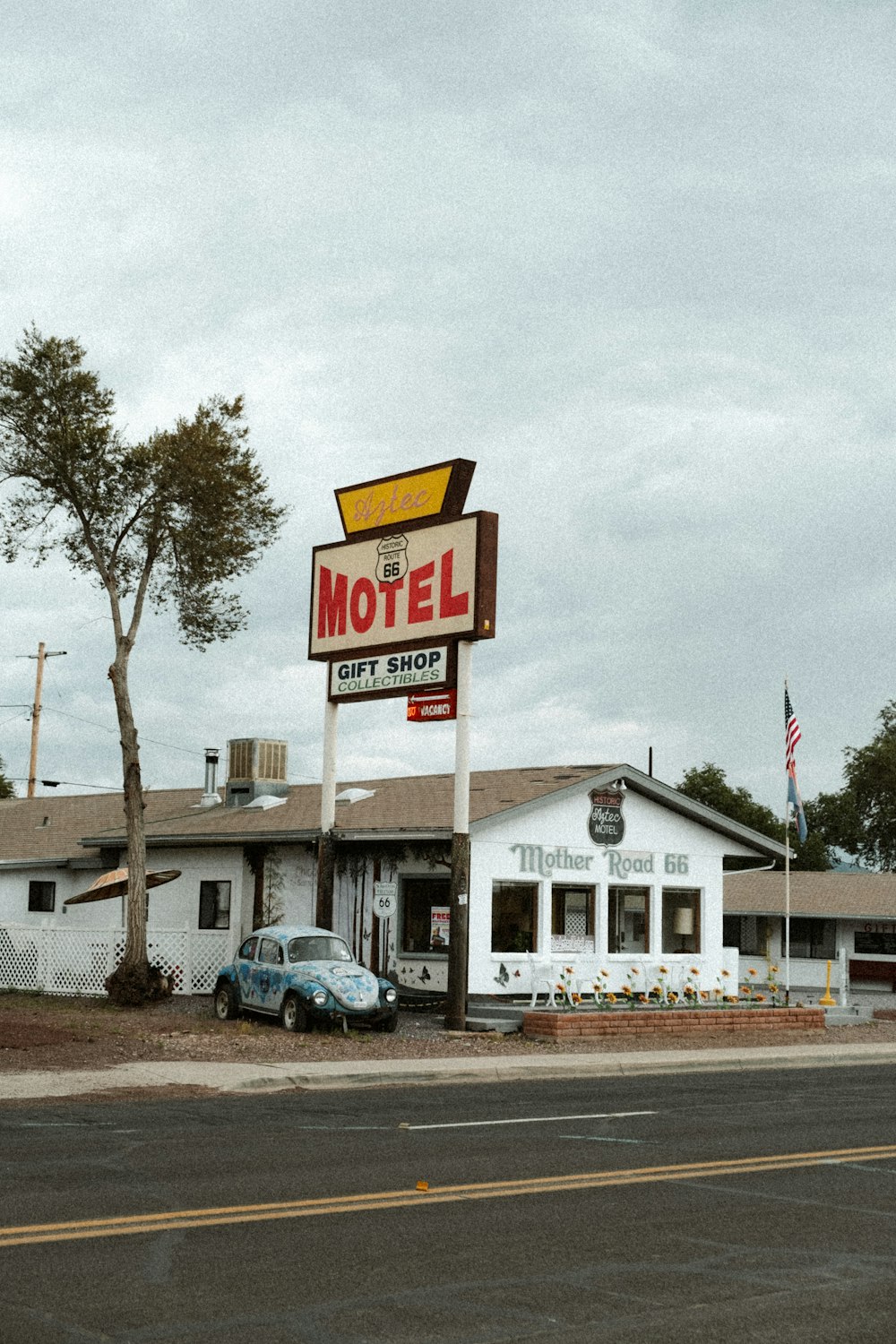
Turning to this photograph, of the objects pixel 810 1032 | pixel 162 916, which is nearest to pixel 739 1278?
pixel 810 1032

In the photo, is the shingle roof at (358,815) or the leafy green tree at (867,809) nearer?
the shingle roof at (358,815)

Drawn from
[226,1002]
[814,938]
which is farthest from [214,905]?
A: [814,938]

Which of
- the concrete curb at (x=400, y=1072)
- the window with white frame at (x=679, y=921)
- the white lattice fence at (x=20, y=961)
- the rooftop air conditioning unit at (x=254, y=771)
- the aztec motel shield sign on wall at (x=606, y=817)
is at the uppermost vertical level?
the rooftop air conditioning unit at (x=254, y=771)

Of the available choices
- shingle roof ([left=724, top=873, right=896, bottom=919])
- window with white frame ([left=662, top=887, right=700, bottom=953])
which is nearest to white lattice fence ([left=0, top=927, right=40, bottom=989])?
window with white frame ([left=662, top=887, right=700, bottom=953])

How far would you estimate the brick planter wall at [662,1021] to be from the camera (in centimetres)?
2416

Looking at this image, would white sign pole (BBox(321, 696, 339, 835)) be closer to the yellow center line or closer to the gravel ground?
the gravel ground

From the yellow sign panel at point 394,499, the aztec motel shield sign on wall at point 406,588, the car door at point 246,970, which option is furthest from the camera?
the yellow sign panel at point 394,499

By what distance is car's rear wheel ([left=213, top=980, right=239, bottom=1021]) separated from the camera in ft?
79.5

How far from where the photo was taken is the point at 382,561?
26266mm

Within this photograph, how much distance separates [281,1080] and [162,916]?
15839 millimetres

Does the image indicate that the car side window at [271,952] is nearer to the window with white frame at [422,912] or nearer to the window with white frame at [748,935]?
the window with white frame at [422,912]

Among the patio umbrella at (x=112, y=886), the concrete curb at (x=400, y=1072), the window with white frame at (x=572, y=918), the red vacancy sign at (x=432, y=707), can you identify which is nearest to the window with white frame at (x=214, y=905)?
the patio umbrella at (x=112, y=886)

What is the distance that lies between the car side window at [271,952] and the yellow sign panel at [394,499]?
764 cm

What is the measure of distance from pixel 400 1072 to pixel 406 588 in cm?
967
